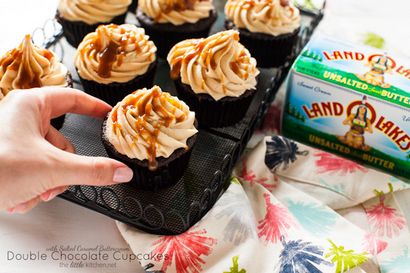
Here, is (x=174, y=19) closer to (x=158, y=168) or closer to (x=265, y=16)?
(x=265, y=16)

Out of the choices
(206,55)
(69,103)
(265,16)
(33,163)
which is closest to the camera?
(33,163)

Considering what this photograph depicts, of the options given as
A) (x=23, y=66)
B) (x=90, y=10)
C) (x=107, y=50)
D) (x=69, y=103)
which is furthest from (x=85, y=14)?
(x=69, y=103)

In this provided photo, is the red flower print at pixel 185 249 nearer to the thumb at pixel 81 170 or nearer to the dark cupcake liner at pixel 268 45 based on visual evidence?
the thumb at pixel 81 170

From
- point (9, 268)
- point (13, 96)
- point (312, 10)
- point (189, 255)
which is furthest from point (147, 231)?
point (312, 10)

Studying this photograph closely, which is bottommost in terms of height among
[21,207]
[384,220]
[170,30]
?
[384,220]

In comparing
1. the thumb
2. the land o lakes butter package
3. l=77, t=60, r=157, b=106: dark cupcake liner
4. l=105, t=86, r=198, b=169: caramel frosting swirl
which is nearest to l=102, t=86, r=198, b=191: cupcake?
l=105, t=86, r=198, b=169: caramel frosting swirl

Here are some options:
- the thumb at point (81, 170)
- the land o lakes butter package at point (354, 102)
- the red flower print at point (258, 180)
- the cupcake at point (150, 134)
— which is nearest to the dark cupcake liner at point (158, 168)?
the cupcake at point (150, 134)

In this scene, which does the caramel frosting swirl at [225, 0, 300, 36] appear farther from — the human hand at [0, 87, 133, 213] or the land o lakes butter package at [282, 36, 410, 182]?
the human hand at [0, 87, 133, 213]

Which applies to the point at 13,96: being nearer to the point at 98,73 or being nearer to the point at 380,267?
the point at 98,73
